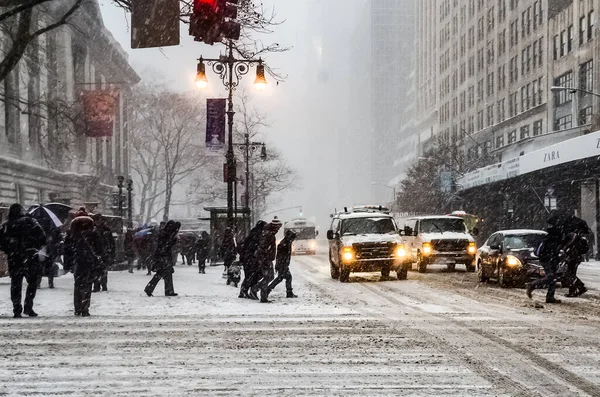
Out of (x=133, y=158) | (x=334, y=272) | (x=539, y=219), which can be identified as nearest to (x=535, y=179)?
(x=539, y=219)

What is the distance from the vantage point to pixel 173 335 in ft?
36.1

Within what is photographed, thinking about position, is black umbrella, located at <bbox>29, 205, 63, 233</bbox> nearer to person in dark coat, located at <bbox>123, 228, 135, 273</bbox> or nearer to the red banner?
person in dark coat, located at <bbox>123, 228, 135, 273</bbox>

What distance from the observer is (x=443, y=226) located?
30.1 metres

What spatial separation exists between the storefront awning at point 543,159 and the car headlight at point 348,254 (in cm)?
1358

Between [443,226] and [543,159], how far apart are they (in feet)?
33.9

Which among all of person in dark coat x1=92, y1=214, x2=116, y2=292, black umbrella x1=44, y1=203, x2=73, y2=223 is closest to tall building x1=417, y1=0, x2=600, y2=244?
person in dark coat x1=92, y1=214, x2=116, y2=292

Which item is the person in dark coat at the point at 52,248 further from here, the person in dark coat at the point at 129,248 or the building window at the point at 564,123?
the building window at the point at 564,123

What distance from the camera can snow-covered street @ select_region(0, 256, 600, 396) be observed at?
732 cm

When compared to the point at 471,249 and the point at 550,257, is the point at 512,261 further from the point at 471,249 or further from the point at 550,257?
the point at 471,249

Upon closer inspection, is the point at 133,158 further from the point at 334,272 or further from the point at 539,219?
the point at 334,272

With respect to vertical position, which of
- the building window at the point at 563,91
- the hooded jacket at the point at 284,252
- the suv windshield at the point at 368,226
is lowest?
the hooded jacket at the point at 284,252

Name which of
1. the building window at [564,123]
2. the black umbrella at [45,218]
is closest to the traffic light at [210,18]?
the black umbrella at [45,218]

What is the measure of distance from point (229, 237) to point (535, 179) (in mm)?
27056

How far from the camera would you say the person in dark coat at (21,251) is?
1340 cm
